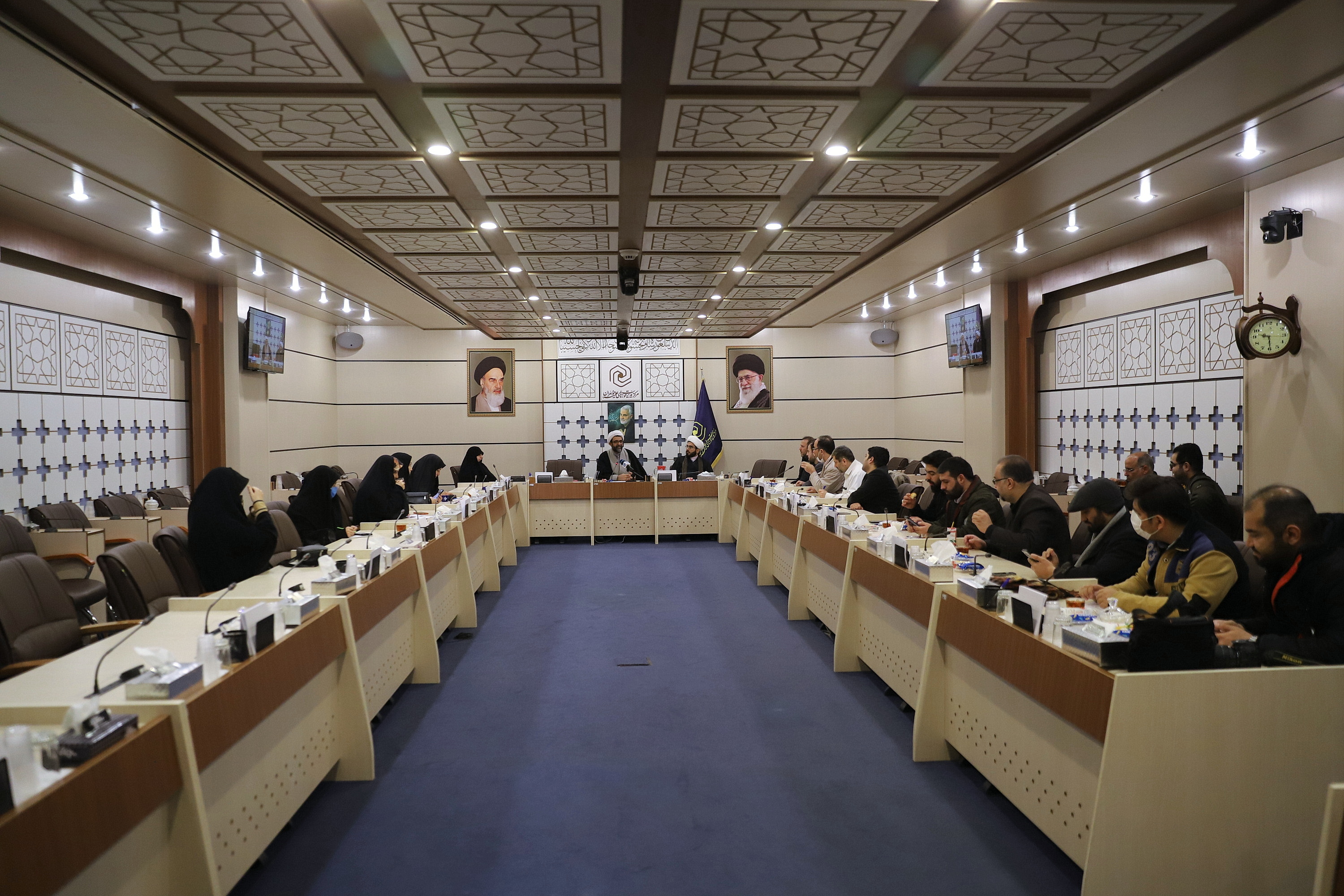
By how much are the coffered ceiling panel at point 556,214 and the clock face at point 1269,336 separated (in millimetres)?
4210

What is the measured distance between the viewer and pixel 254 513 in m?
4.32

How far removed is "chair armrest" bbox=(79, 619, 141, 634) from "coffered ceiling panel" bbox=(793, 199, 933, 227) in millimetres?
4241

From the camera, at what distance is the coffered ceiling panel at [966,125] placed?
3.49 meters

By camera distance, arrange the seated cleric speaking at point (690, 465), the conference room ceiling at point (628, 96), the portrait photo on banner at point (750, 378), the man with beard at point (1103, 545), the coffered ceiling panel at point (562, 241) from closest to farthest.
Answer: the conference room ceiling at point (628, 96)
the man with beard at point (1103, 545)
the coffered ceiling panel at point (562, 241)
the seated cleric speaking at point (690, 465)
the portrait photo on banner at point (750, 378)

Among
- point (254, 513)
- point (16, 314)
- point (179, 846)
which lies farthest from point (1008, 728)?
point (16, 314)

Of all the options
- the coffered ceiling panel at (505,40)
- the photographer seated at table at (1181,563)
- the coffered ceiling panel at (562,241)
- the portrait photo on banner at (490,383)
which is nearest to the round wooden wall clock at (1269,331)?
the photographer seated at table at (1181,563)

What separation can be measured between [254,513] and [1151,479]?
4.37m

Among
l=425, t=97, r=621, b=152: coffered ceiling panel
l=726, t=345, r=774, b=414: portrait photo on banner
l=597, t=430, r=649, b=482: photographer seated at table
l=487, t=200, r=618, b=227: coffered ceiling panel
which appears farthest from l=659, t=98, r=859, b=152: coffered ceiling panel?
l=726, t=345, r=774, b=414: portrait photo on banner

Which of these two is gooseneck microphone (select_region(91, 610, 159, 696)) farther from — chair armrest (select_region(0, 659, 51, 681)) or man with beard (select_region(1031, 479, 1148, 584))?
man with beard (select_region(1031, 479, 1148, 584))

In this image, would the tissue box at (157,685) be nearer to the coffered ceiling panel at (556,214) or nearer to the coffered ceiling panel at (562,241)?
the coffered ceiling panel at (556,214)

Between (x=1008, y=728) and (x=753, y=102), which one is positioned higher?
(x=753, y=102)

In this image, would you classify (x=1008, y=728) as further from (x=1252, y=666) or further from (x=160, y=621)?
(x=160, y=621)

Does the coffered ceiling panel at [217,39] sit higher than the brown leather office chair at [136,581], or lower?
higher

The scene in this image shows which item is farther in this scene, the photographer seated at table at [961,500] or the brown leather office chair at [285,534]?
the brown leather office chair at [285,534]
